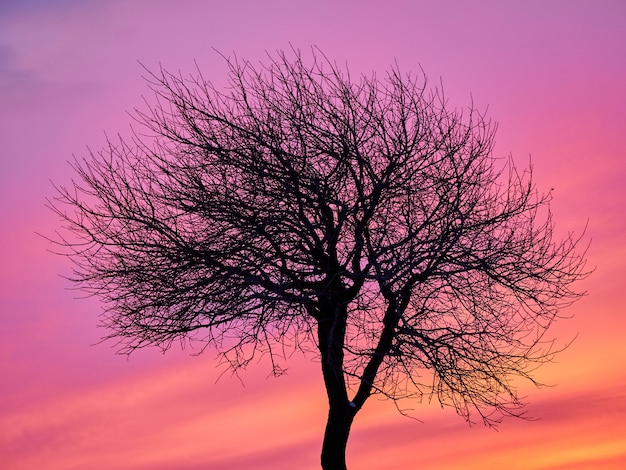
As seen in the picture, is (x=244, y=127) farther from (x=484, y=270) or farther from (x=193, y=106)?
(x=484, y=270)

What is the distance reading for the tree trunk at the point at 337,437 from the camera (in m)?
14.6

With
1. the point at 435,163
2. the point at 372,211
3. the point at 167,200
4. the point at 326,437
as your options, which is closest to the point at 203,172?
the point at 167,200

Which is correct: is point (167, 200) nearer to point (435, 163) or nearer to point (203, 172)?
point (203, 172)

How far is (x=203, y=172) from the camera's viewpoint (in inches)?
562

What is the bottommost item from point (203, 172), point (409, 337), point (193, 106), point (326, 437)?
point (326, 437)

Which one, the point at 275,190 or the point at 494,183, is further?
the point at 494,183

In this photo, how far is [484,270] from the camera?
14836 mm

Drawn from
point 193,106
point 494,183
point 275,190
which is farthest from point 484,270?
point 193,106

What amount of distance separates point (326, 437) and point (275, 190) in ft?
14.4

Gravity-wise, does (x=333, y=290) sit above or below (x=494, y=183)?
below

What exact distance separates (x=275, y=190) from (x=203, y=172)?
1278mm

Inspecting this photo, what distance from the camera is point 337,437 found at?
14617 millimetres

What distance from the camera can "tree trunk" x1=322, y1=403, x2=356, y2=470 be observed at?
1457 cm

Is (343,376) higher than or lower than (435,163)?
lower
